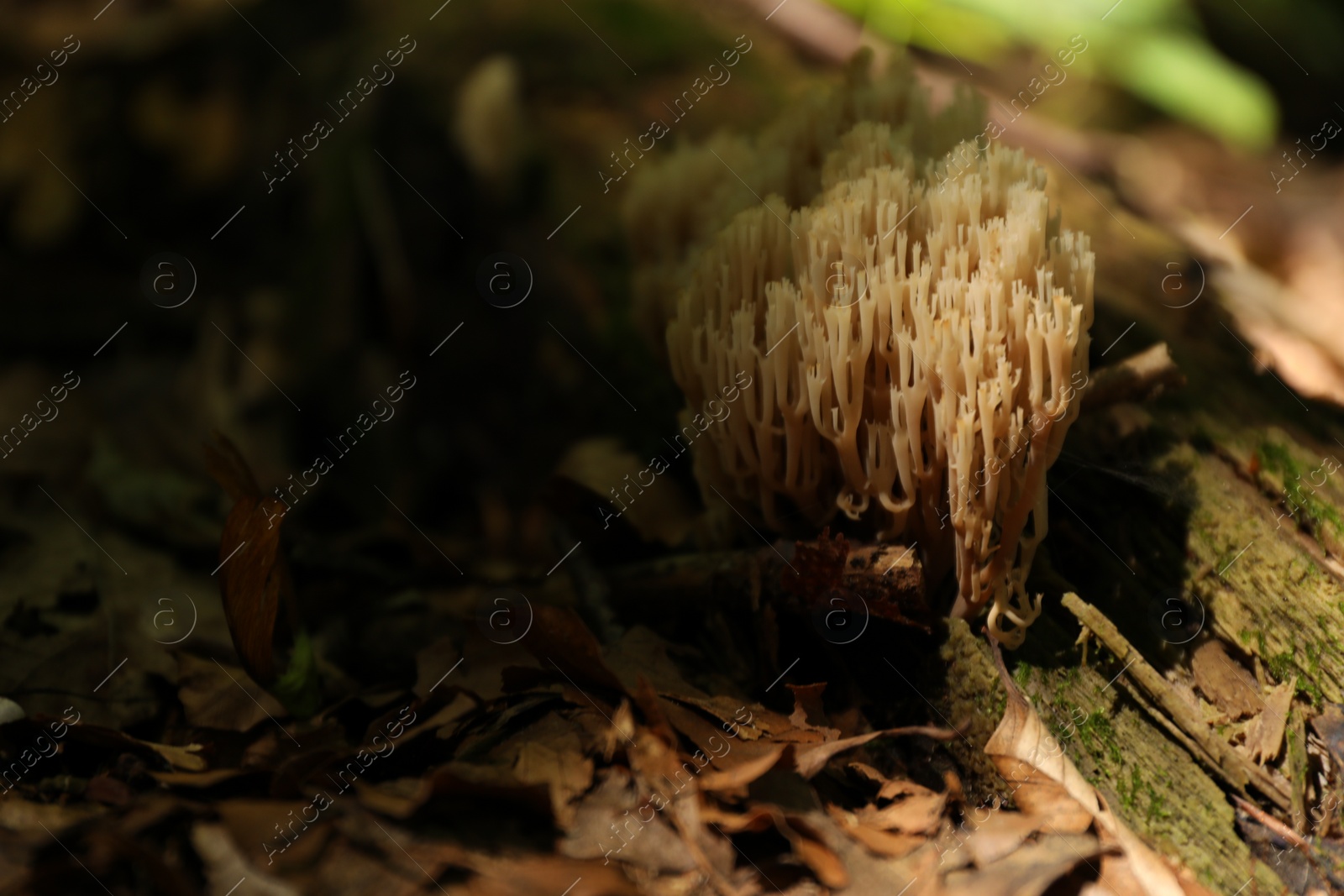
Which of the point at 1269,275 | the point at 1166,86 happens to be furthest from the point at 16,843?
the point at 1166,86

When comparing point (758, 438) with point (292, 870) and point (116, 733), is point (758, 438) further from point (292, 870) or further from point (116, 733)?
point (116, 733)

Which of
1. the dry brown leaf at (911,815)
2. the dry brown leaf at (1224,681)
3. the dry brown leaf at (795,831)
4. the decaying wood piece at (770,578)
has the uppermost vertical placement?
the decaying wood piece at (770,578)

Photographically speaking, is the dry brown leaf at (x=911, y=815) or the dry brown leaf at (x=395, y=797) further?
the dry brown leaf at (x=911, y=815)

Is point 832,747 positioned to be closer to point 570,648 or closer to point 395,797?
point 570,648

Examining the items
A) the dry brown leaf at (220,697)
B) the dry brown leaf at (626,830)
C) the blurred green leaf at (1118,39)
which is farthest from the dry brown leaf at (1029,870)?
the blurred green leaf at (1118,39)

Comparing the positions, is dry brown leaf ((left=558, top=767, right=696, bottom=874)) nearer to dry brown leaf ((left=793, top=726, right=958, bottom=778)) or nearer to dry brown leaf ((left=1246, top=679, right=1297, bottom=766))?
dry brown leaf ((left=793, top=726, right=958, bottom=778))

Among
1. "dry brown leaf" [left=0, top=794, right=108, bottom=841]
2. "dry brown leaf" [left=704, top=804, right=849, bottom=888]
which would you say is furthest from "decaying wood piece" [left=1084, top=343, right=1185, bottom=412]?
"dry brown leaf" [left=0, top=794, right=108, bottom=841]

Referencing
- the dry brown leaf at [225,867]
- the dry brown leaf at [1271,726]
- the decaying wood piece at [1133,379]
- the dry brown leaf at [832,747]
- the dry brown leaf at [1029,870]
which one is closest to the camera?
the dry brown leaf at [225,867]

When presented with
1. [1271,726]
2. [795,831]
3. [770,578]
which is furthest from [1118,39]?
[795,831]

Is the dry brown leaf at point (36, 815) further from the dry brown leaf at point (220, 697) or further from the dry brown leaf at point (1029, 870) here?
the dry brown leaf at point (1029, 870)
